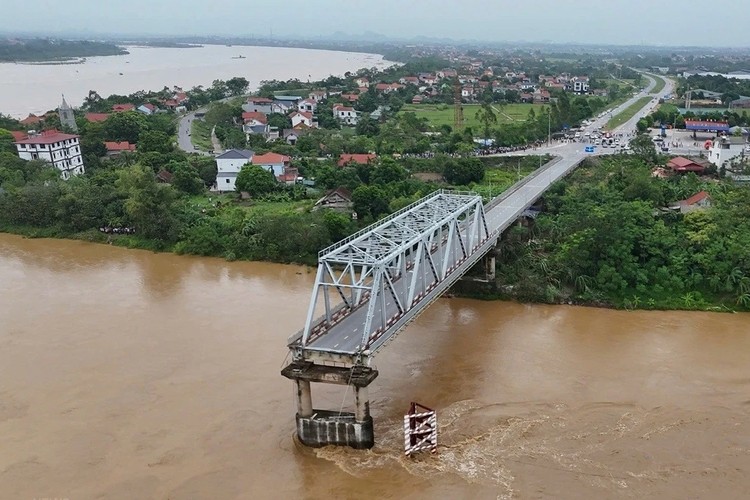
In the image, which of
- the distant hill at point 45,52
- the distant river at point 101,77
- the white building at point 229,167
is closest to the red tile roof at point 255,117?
the white building at point 229,167

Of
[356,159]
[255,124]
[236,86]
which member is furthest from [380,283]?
[236,86]

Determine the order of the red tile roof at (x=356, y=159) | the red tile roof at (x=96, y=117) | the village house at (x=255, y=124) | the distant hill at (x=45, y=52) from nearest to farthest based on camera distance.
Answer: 1. the red tile roof at (x=356, y=159)
2. the village house at (x=255, y=124)
3. the red tile roof at (x=96, y=117)
4. the distant hill at (x=45, y=52)

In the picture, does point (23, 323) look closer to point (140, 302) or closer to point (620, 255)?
point (140, 302)

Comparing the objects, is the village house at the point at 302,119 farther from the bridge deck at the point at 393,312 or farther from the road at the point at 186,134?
the bridge deck at the point at 393,312

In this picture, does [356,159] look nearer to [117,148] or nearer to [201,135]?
[117,148]

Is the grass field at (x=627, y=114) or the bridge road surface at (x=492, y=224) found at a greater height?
the grass field at (x=627, y=114)
